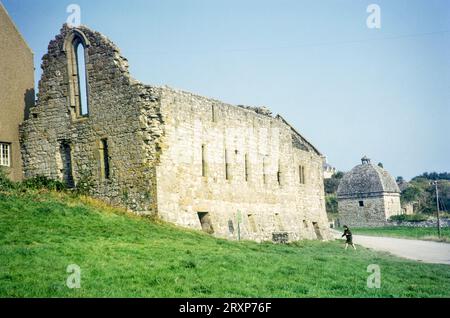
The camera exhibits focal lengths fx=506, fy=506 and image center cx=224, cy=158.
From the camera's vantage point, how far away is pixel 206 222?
2317cm

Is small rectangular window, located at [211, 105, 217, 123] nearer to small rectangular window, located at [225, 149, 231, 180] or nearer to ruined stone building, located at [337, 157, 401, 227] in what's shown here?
small rectangular window, located at [225, 149, 231, 180]

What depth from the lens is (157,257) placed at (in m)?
12.9

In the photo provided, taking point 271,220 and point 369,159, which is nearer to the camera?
point 271,220

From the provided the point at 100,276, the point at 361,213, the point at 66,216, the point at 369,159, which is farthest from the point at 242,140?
the point at 369,159

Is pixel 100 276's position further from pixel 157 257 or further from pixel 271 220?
pixel 271 220

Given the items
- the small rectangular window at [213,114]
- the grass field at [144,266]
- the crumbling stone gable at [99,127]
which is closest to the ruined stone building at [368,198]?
the small rectangular window at [213,114]

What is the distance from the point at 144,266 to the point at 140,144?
394 inches

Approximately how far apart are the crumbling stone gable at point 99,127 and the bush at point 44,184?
628 mm

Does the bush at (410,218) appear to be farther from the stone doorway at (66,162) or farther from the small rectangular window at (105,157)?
the stone doorway at (66,162)

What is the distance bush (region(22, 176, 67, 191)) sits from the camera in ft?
71.2

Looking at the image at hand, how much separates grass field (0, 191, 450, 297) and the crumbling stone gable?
297cm

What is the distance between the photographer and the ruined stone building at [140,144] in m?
20.9

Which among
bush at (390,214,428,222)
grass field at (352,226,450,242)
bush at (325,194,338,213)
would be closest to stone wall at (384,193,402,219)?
bush at (390,214,428,222)

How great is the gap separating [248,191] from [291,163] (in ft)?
19.6
